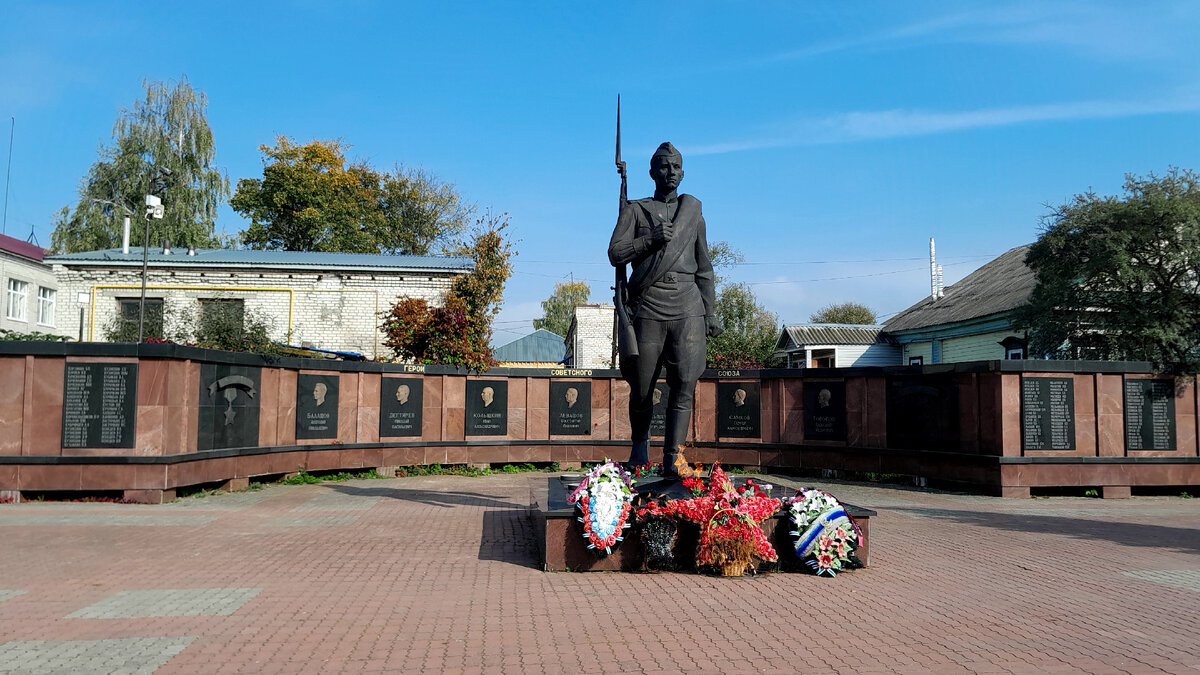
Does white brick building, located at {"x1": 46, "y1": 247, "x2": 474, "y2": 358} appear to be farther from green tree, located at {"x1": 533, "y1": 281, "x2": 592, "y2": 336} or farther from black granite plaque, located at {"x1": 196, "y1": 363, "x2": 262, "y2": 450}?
green tree, located at {"x1": 533, "y1": 281, "x2": 592, "y2": 336}

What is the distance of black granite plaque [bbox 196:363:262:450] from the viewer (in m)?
12.4

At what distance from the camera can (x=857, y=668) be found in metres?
4.41

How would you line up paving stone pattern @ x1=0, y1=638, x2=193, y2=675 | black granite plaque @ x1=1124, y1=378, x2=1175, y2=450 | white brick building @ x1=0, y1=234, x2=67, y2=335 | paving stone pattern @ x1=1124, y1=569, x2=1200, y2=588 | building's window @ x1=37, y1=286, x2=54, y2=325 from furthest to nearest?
1. building's window @ x1=37, y1=286, x2=54, y2=325
2. white brick building @ x1=0, y1=234, x2=67, y2=335
3. black granite plaque @ x1=1124, y1=378, x2=1175, y2=450
4. paving stone pattern @ x1=1124, y1=569, x2=1200, y2=588
5. paving stone pattern @ x1=0, y1=638, x2=193, y2=675

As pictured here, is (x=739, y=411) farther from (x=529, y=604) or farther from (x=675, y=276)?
(x=529, y=604)

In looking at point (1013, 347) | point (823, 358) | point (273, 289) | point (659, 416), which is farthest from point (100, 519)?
point (823, 358)

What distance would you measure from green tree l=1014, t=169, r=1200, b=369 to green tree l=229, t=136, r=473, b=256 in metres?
32.0

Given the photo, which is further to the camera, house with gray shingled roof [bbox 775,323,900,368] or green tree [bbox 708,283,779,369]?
house with gray shingled roof [bbox 775,323,900,368]

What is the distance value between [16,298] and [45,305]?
205 cm

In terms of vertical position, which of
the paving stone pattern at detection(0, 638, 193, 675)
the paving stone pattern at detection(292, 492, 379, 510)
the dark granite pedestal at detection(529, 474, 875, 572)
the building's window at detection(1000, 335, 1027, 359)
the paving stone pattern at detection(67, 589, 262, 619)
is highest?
the building's window at detection(1000, 335, 1027, 359)

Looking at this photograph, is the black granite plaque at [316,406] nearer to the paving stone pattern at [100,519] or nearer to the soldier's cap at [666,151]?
the paving stone pattern at [100,519]

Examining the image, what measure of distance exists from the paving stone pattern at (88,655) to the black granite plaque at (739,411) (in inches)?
547

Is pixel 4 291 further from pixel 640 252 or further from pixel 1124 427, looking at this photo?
pixel 1124 427

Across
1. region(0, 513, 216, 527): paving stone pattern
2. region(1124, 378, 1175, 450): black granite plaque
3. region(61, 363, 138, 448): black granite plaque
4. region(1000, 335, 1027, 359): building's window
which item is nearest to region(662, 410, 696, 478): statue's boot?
region(0, 513, 216, 527): paving stone pattern

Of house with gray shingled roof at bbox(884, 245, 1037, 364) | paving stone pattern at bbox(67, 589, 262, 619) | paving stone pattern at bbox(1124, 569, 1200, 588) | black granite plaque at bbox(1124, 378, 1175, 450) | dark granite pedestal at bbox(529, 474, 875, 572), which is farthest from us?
house with gray shingled roof at bbox(884, 245, 1037, 364)
